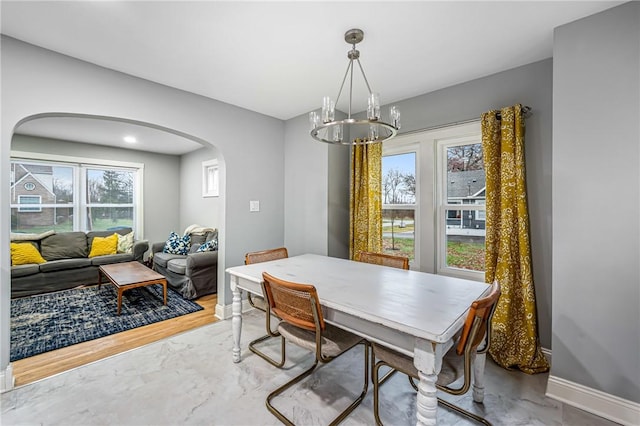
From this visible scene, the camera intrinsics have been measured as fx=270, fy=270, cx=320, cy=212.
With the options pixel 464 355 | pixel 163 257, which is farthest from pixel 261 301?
pixel 163 257

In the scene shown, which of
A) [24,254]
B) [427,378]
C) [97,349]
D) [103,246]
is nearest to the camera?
[427,378]

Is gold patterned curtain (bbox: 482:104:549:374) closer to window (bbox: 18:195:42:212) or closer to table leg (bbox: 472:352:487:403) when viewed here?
table leg (bbox: 472:352:487:403)

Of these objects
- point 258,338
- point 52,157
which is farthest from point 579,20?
point 52,157

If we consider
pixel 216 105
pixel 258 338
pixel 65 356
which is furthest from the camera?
pixel 216 105

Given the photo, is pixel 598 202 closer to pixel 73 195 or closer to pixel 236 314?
pixel 236 314

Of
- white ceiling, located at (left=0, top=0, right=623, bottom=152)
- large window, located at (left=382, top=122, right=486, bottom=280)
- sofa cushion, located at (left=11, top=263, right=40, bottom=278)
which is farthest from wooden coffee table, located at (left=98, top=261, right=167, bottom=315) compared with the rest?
large window, located at (left=382, top=122, right=486, bottom=280)

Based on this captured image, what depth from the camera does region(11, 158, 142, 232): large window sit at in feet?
15.1

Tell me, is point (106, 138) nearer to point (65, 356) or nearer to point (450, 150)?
point (65, 356)

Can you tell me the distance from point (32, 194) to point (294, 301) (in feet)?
19.0

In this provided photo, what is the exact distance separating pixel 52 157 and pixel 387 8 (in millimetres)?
6023

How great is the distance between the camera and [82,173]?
515cm

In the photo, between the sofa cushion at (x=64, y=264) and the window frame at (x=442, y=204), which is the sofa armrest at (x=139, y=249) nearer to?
the sofa cushion at (x=64, y=264)

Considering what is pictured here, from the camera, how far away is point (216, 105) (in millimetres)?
3139

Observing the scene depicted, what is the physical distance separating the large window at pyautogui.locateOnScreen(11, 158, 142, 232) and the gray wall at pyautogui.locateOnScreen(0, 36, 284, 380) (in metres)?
3.74
